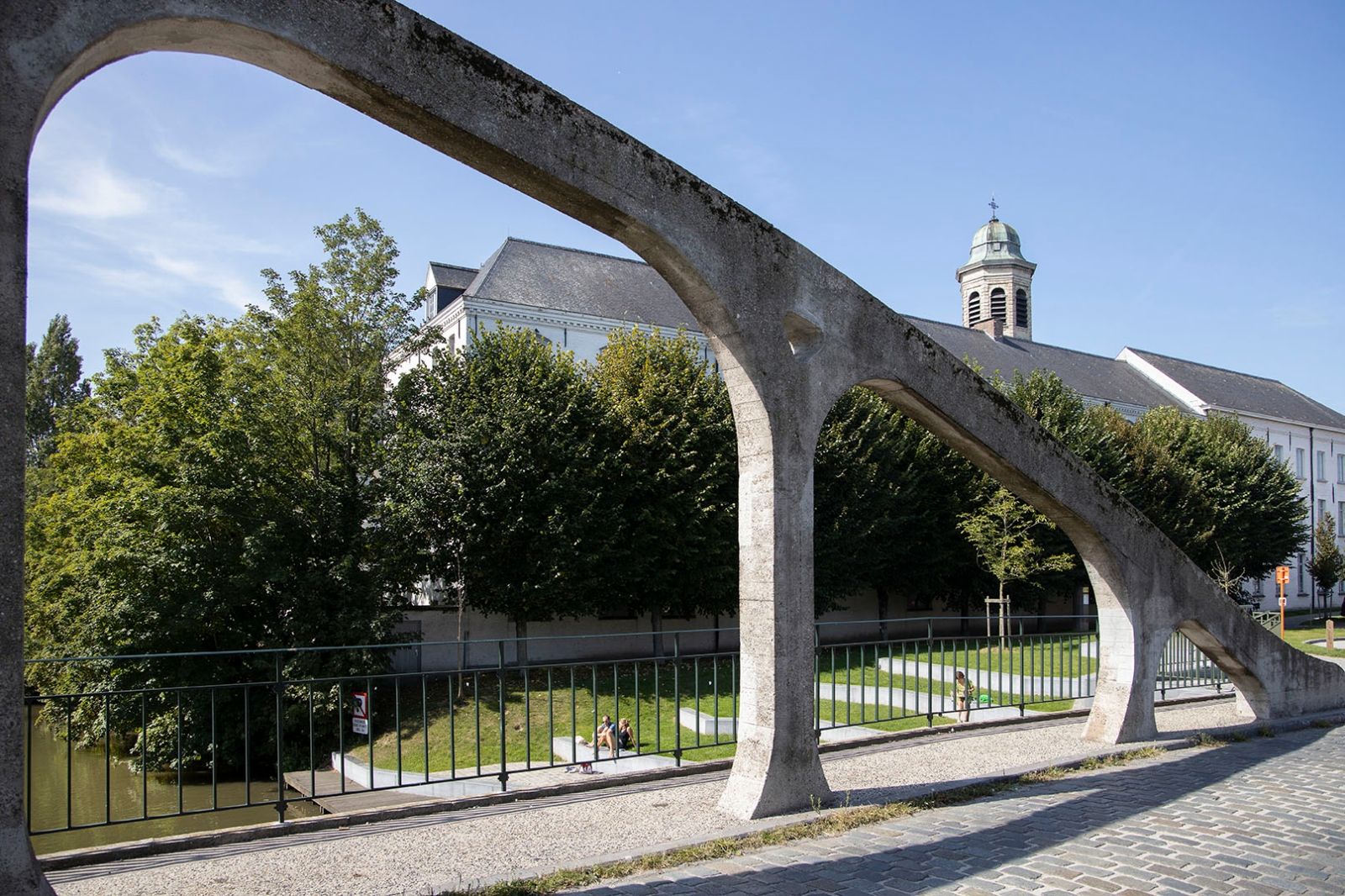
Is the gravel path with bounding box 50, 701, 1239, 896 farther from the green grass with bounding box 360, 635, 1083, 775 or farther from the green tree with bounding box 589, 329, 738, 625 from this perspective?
the green tree with bounding box 589, 329, 738, 625

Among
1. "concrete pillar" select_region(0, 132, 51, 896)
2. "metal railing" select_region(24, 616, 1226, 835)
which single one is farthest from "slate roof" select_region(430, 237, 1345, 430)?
"concrete pillar" select_region(0, 132, 51, 896)

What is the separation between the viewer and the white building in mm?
32781

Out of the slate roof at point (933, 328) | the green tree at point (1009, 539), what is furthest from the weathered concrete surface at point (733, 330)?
the slate roof at point (933, 328)

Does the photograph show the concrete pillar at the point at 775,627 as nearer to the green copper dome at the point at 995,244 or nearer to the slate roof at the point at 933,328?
the slate roof at the point at 933,328

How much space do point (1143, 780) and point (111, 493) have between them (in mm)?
22476

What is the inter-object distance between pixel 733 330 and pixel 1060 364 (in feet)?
159

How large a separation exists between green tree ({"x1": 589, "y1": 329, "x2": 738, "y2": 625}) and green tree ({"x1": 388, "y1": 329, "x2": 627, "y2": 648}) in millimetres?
585

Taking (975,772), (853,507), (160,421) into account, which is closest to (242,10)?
(975,772)

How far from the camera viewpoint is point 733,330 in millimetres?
6641

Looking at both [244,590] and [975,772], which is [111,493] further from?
[975,772]

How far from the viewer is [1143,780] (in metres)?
8.04

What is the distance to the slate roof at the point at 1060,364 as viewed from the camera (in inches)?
1809

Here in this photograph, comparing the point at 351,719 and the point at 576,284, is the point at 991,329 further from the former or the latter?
the point at 351,719

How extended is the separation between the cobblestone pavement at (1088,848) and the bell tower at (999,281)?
164 ft
